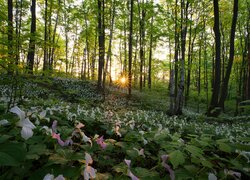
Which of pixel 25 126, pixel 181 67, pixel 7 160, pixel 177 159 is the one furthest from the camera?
pixel 181 67

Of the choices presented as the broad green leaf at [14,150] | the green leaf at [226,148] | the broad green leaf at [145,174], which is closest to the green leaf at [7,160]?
the broad green leaf at [14,150]

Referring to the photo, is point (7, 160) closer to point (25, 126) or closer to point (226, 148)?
point (25, 126)

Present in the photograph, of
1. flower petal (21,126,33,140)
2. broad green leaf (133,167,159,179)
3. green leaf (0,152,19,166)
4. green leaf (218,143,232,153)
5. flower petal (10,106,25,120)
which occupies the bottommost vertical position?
broad green leaf (133,167,159,179)

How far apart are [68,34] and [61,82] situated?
59.1ft

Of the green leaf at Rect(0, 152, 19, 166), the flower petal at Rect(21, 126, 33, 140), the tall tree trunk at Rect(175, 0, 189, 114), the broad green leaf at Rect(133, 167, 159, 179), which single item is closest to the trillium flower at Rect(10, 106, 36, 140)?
the flower petal at Rect(21, 126, 33, 140)

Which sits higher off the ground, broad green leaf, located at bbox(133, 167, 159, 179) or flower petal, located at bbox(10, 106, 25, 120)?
flower petal, located at bbox(10, 106, 25, 120)

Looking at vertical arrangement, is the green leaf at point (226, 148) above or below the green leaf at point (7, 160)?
below

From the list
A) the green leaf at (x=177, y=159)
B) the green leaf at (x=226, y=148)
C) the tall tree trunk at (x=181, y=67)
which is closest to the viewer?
the green leaf at (x=177, y=159)

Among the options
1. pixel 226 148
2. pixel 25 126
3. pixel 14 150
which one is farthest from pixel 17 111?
pixel 226 148

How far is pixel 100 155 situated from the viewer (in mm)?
2455

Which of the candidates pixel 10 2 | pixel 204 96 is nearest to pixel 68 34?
pixel 10 2

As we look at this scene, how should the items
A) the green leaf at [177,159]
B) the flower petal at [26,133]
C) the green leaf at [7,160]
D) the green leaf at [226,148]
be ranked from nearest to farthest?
the green leaf at [7,160] < the flower petal at [26,133] < the green leaf at [177,159] < the green leaf at [226,148]

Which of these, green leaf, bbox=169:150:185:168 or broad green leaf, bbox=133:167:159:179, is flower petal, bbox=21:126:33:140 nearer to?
broad green leaf, bbox=133:167:159:179

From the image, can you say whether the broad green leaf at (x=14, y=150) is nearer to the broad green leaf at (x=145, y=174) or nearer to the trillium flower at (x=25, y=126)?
the trillium flower at (x=25, y=126)
